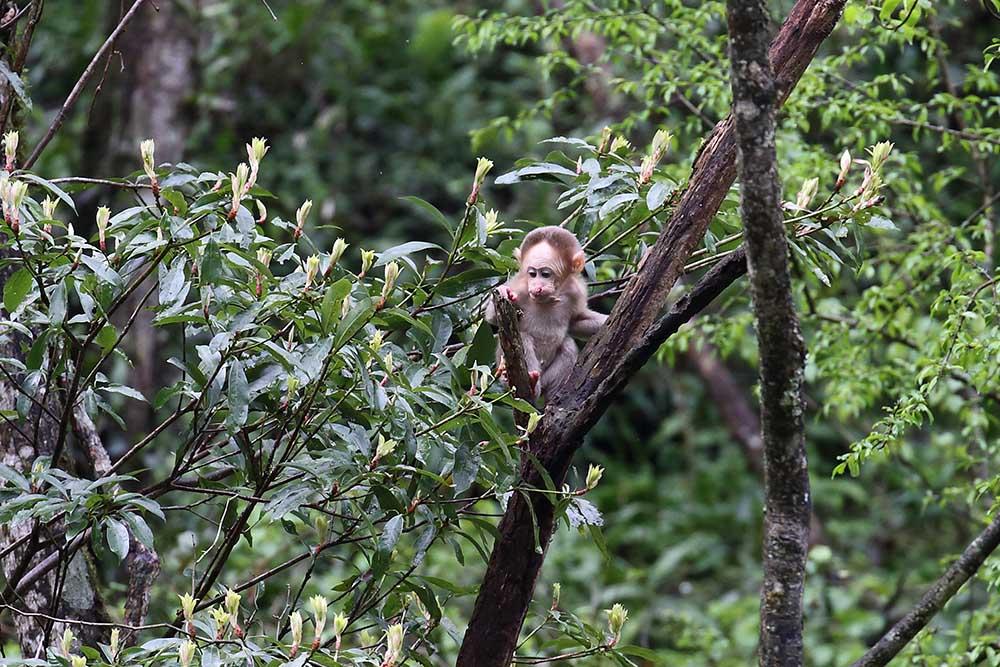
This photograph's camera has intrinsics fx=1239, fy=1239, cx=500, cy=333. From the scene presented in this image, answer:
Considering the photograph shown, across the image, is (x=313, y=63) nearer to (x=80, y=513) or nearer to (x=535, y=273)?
(x=535, y=273)

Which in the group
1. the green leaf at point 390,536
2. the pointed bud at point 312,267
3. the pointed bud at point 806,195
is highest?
the pointed bud at point 806,195

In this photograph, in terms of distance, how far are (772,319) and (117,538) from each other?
1617 mm

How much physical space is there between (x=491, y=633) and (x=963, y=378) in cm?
293

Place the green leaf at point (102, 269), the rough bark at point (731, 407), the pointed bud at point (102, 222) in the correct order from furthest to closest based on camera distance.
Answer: the rough bark at point (731, 407)
the pointed bud at point (102, 222)
the green leaf at point (102, 269)

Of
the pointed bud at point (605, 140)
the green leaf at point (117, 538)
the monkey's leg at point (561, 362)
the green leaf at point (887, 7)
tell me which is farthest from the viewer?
the monkey's leg at point (561, 362)

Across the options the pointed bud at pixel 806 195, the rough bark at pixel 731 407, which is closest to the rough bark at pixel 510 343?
the pointed bud at pixel 806 195

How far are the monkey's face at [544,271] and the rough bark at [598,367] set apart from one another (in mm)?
792

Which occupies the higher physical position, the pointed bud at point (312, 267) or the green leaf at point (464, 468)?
the pointed bud at point (312, 267)

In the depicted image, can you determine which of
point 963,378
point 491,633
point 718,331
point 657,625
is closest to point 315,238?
point 657,625

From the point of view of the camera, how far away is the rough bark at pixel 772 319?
261 cm

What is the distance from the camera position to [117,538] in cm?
296

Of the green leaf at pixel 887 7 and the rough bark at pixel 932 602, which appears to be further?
the green leaf at pixel 887 7

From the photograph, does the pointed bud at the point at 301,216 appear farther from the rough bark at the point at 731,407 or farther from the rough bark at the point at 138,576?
the rough bark at the point at 731,407

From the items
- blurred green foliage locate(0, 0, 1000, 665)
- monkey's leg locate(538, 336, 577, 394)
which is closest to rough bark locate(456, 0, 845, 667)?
monkey's leg locate(538, 336, 577, 394)
